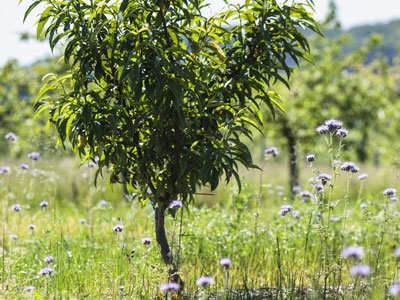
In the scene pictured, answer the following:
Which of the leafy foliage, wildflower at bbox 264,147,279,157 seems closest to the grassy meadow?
wildflower at bbox 264,147,279,157

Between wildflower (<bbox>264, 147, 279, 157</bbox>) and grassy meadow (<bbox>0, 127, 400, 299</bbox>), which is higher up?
wildflower (<bbox>264, 147, 279, 157</bbox>)

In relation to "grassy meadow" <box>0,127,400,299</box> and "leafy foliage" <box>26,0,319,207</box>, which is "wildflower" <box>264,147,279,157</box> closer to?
"grassy meadow" <box>0,127,400,299</box>

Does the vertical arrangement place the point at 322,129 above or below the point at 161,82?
below

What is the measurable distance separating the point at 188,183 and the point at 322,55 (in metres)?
10.5

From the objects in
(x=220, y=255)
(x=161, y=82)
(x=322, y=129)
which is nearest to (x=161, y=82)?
(x=161, y=82)

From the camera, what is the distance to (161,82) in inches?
98.0

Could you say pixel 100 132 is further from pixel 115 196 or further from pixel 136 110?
pixel 115 196

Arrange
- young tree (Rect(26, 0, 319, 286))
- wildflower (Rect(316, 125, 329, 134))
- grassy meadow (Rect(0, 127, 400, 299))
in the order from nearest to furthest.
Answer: young tree (Rect(26, 0, 319, 286)), wildflower (Rect(316, 125, 329, 134)), grassy meadow (Rect(0, 127, 400, 299))

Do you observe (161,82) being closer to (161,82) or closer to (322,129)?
(161,82)

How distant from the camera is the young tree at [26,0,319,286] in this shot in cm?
261

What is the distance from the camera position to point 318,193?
307 centimetres

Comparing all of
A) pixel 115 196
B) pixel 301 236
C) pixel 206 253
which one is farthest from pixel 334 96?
pixel 206 253

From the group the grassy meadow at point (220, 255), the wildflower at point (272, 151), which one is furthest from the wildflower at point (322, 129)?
the wildflower at point (272, 151)

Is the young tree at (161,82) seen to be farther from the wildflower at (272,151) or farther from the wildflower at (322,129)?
the wildflower at (272,151)
